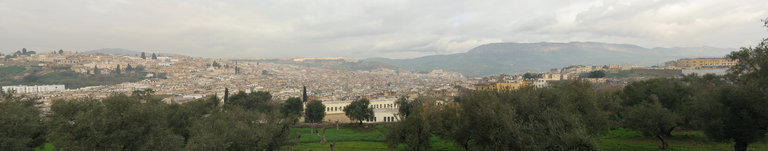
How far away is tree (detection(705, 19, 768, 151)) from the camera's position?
14.6 metres

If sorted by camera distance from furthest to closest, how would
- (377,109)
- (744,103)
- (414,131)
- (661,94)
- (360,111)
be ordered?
(377,109)
(360,111)
(661,94)
(414,131)
(744,103)

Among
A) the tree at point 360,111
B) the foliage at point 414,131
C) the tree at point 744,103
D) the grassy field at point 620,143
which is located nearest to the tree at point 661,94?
the grassy field at point 620,143

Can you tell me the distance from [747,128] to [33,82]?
181 m

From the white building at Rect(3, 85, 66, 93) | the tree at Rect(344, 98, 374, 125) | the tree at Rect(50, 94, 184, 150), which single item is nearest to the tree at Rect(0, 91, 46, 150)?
the tree at Rect(50, 94, 184, 150)

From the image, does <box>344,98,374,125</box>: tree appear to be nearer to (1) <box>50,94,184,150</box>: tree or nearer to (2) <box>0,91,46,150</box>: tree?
(1) <box>50,94,184,150</box>: tree

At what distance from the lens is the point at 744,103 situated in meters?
15.7

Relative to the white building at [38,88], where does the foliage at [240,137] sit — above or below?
above

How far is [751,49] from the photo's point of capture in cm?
1593

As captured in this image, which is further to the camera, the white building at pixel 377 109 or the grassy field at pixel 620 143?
the white building at pixel 377 109

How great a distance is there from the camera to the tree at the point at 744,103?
1464 cm

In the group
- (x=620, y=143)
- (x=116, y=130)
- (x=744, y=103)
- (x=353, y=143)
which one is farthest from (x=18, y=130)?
(x=620, y=143)

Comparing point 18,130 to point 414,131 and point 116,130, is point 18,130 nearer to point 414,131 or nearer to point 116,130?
point 116,130

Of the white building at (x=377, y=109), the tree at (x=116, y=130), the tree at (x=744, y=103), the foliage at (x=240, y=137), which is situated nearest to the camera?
the tree at (x=744, y=103)

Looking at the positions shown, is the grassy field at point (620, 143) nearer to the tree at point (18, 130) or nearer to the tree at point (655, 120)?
the tree at point (655, 120)
